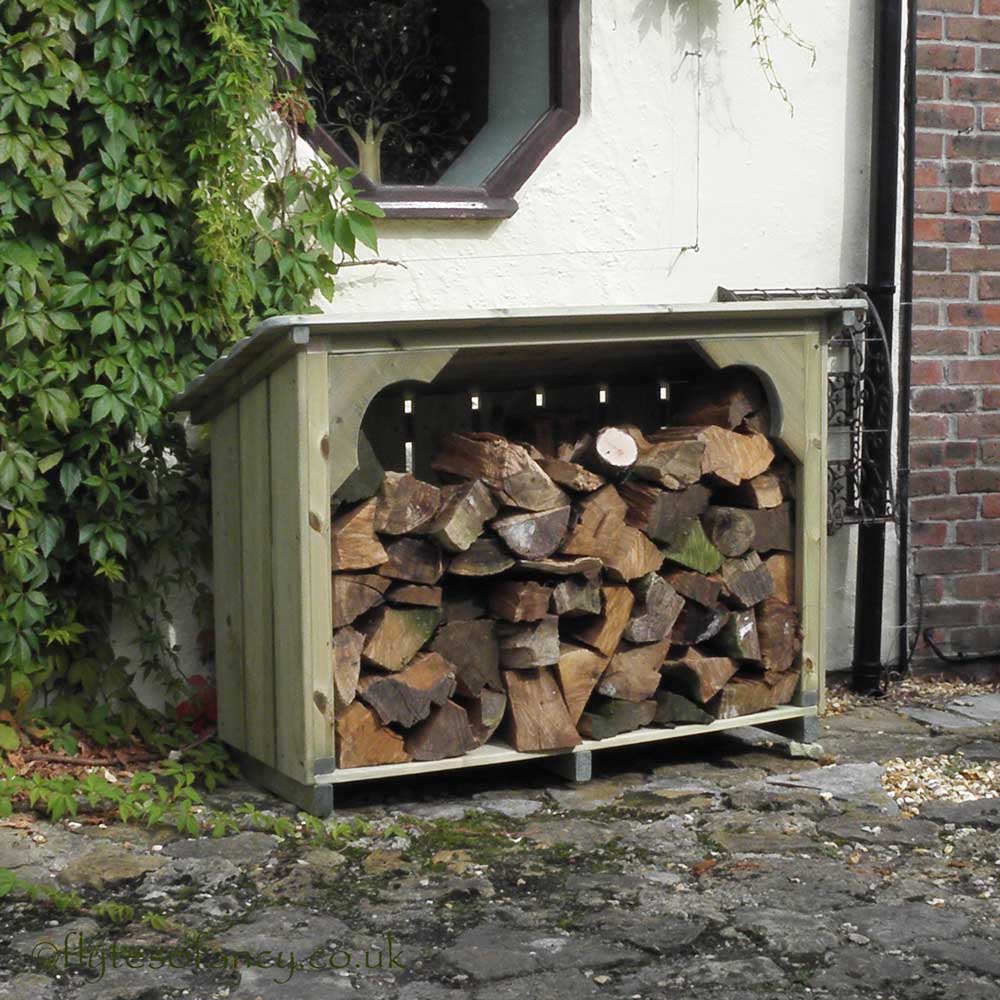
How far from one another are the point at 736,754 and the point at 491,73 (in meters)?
2.51

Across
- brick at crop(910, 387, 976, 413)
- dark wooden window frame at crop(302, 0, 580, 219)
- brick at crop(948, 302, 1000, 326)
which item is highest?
dark wooden window frame at crop(302, 0, 580, 219)

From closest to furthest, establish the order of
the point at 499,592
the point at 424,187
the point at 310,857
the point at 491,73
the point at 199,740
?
the point at 310,857 < the point at 499,592 < the point at 199,740 < the point at 424,187 < the point at 491,73

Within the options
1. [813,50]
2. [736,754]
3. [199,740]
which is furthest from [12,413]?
[813,50]

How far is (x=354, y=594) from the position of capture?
4.32m

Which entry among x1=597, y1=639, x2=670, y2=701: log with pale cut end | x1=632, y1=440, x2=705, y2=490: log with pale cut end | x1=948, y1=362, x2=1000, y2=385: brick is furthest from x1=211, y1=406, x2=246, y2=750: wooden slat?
x1=948, y1=362, x2=1000, y2=385: brick

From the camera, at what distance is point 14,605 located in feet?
15.4

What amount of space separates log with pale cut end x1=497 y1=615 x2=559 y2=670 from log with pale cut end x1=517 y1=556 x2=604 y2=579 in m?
0.14

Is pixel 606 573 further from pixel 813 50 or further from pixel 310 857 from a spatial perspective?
pixel 813 50

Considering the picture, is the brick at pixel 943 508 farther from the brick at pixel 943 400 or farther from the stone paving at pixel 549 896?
the stone paving at pixel 549 896

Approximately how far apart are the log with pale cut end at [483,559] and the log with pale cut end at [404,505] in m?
0.14

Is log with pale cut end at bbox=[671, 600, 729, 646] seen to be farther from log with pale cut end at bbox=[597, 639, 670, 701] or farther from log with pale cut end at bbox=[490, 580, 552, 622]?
log with pale cut end at bbox=[490, 580, 552, 622]

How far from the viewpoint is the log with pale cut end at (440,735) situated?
445cm

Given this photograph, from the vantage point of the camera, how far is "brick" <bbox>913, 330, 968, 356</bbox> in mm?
5980

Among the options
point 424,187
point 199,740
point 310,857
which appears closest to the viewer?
point 310,857
